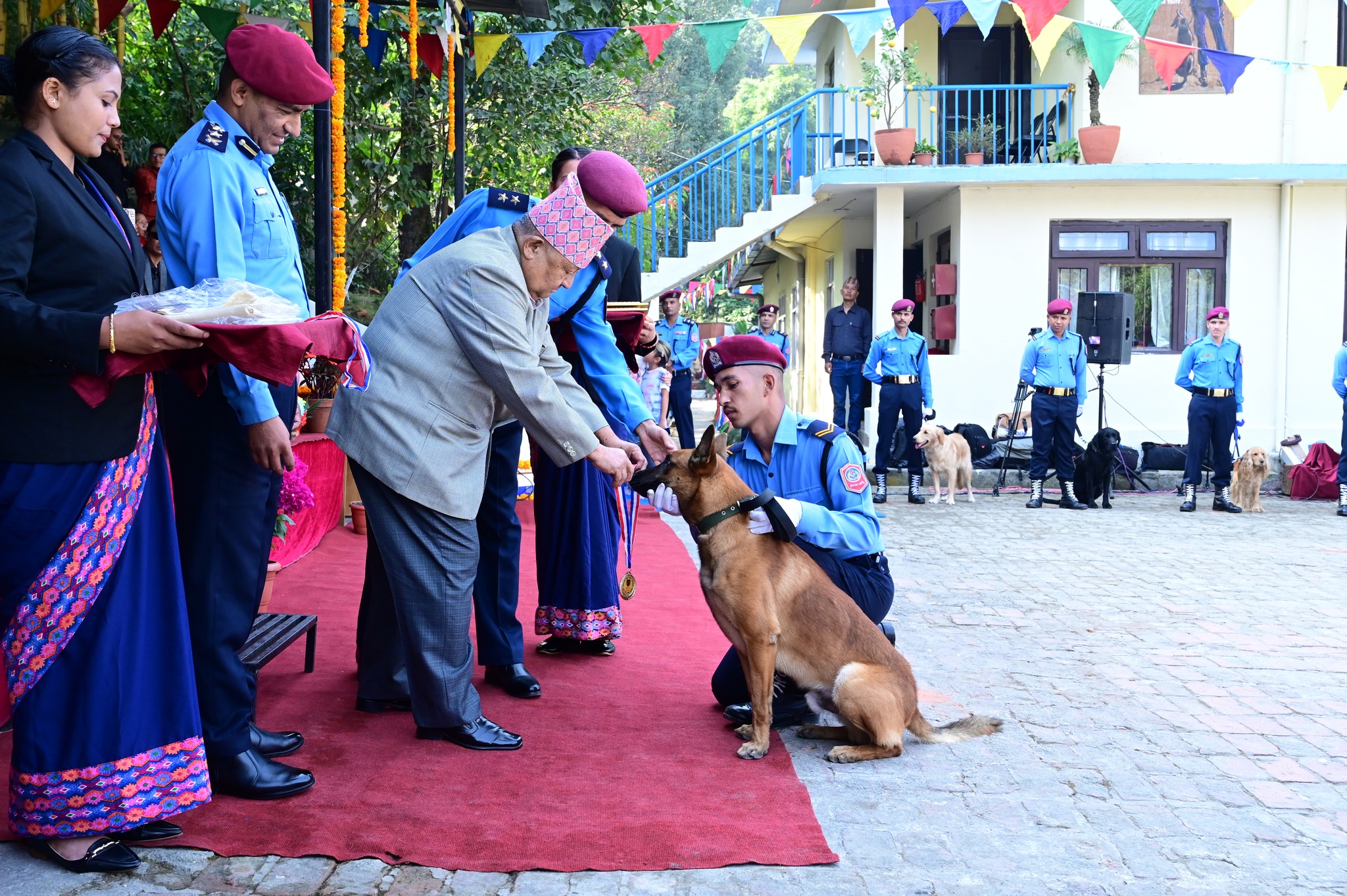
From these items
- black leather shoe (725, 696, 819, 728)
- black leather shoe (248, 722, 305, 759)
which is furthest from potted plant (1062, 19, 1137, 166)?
black leather shoe (248, 722, 305, 759)

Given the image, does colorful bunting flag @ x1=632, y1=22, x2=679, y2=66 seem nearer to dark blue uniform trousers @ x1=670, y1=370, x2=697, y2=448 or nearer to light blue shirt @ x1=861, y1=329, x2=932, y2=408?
light blue shirt @ x1=861, y1=329, x2=932, y2=408

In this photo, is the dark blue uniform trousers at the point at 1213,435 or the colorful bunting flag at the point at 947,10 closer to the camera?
the colorful bunting flag at the point at 947,10

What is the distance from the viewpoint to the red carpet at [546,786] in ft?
10.1

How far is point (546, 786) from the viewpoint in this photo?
355 cm

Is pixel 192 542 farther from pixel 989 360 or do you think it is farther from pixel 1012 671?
pixel 989 360

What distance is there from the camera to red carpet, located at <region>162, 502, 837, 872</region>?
3076 millimetres

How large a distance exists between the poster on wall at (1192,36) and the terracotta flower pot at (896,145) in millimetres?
3049

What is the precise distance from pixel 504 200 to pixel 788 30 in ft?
27.5

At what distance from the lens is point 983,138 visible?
15.3m

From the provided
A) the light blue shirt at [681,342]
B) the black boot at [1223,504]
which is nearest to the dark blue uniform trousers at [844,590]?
the black boot at [1223,504]

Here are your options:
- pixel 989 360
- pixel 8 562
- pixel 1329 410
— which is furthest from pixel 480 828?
pixel 1329 410

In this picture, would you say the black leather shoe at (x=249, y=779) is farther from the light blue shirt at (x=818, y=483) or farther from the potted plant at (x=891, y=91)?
the potted plant at (x=891, y=91)

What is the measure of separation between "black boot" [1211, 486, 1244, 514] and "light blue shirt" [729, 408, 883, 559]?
964 cm

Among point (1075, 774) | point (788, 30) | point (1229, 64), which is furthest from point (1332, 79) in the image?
point (1075, 774)
